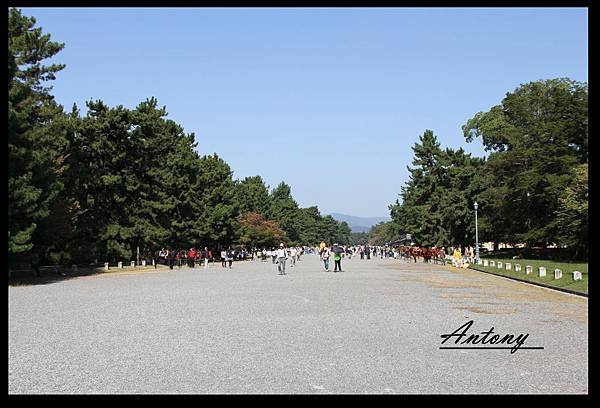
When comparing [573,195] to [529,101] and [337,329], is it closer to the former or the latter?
[529,101]

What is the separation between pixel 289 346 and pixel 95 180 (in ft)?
136

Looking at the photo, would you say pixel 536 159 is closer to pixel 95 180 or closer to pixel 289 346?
pixel 95 180

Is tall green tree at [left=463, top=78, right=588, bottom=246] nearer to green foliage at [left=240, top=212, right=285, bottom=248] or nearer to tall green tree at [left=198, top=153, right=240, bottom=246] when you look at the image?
tall green tree at [left=198, top=153, right=240, bottom=246]

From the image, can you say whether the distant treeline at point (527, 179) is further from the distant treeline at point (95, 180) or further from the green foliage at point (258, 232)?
the distant treeline at point (95, 180)

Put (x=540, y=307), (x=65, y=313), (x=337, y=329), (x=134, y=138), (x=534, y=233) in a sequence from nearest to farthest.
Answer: (x=337, y=329), (x=65, y=313), (x=540, y=307), (x=134, y=138), (x=534, y=233)

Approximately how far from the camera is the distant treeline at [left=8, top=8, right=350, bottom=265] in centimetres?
3028

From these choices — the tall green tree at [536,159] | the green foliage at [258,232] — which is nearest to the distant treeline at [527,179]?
the tall green tree at [536,159]

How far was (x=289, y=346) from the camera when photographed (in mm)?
11047

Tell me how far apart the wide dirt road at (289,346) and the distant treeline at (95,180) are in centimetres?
1179

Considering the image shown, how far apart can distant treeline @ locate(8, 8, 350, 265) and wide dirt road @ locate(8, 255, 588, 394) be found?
11.8 meters

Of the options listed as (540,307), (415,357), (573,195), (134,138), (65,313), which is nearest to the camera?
(415,357)

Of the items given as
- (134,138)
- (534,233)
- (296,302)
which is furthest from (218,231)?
(296,302)

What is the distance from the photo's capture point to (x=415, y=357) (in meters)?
9.99
